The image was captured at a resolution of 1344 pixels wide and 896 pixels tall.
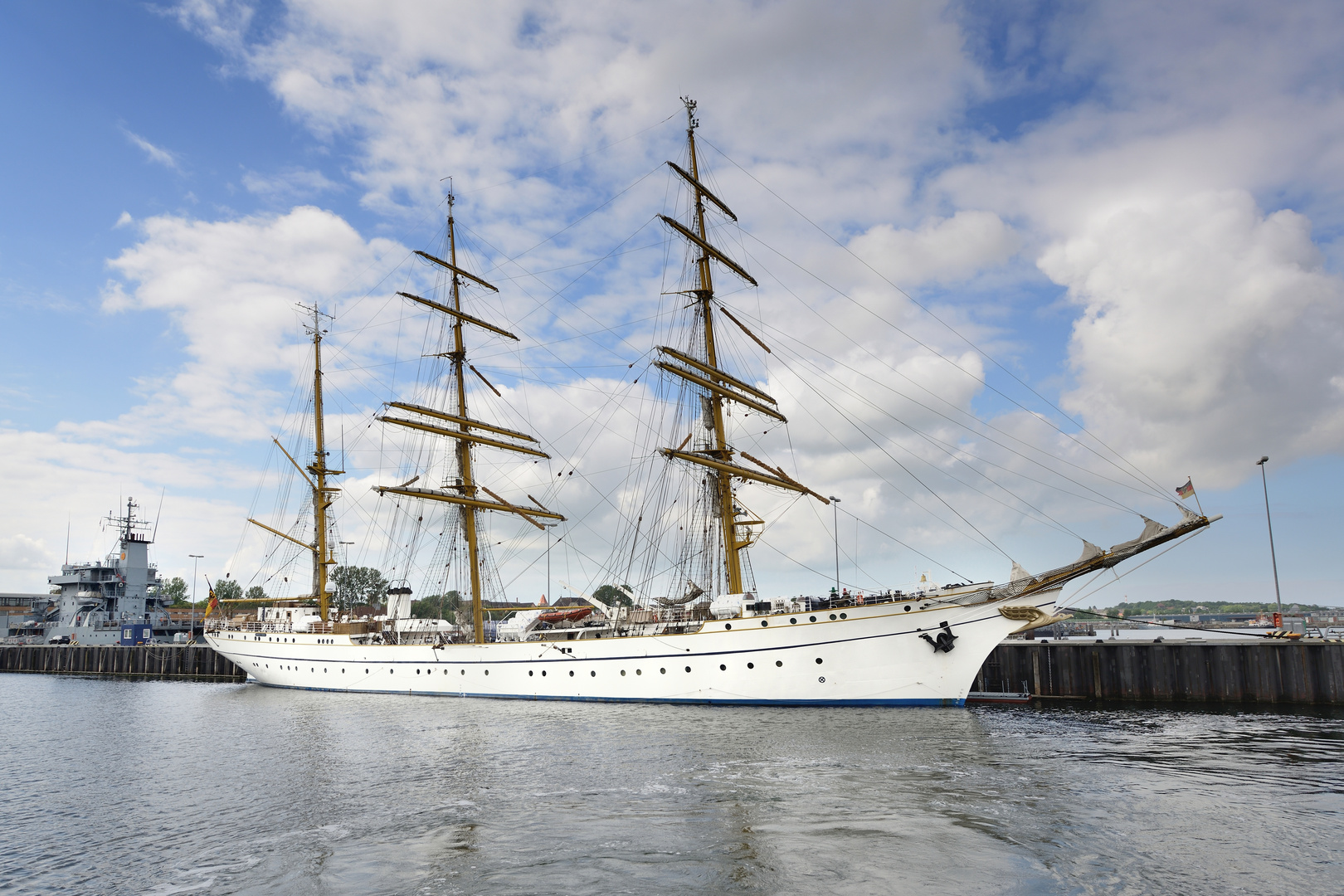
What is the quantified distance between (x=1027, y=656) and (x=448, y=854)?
28.2 meters

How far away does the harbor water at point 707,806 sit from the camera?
36.4ft

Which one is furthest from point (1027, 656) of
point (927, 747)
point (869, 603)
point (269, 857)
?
point (269, 857)

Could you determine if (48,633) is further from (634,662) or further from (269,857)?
(269,857)

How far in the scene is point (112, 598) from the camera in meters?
78.5

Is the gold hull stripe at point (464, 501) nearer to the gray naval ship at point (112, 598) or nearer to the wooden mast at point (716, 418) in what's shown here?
the wooden mast at point (716, 418)

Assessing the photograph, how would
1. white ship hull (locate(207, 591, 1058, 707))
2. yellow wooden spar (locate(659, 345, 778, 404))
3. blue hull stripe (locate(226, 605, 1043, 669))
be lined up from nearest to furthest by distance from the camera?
1. white ship hull (locate(207, 591, 1058, 707))
2. blue hull stripe (locate(226, 605, 1043, 669))
3. yellow wooden spar (locate(659, 345, 778, 404))

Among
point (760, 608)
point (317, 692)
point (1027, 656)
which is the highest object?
point (760, 608)

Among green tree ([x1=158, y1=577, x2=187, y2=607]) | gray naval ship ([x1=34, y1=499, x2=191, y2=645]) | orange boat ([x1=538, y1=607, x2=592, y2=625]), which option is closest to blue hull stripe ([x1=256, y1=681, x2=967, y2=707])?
orange boat ([x1=538, y1=607, x2=592, y2=625])

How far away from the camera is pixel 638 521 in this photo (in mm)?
36375

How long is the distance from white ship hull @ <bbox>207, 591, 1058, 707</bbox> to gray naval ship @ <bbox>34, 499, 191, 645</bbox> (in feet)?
203

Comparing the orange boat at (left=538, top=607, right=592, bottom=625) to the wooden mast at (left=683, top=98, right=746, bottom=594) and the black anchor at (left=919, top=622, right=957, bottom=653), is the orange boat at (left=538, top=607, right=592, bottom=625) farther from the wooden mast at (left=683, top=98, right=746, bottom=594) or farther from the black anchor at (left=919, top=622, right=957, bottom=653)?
the black anchor at (left=919, top=622, right=957, bottom=653)

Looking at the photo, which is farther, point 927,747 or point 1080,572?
point 1080,572

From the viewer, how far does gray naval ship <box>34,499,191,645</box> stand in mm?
77062

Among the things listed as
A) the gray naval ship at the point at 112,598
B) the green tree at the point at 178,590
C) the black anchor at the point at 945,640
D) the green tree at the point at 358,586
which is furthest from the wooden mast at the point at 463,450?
the green tree at the point at 178,590
